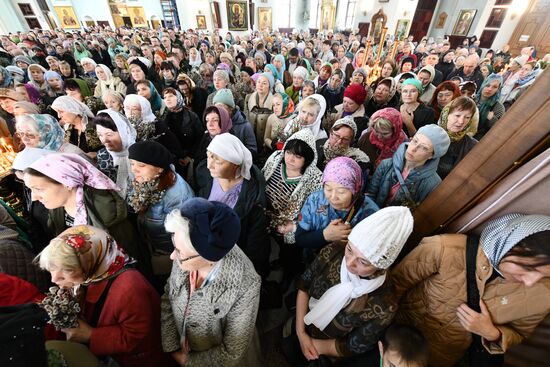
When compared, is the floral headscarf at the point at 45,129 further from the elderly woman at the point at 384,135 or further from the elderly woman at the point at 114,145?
the elderly woman at the point at 384,135

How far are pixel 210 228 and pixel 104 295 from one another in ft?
2.88

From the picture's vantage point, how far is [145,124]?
3574 millimetres

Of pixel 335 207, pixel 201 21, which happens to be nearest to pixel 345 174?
pixel 335 207

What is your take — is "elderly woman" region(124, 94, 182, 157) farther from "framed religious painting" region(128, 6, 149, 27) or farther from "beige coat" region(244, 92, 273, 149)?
"framed religious painting" region(128, 6, 149, 27)

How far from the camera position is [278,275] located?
10.7ft

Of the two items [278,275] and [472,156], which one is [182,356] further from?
[472,156]

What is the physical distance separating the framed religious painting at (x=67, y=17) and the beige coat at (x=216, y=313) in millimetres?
35286

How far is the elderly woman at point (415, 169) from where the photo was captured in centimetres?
234

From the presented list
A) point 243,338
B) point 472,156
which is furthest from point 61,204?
point 472,156

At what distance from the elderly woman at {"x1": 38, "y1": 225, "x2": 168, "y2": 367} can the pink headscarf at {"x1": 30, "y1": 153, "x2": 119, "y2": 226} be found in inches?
27.3

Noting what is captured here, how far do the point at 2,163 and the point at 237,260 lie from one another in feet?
10.9

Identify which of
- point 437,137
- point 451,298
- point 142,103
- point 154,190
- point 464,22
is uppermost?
point 464,22

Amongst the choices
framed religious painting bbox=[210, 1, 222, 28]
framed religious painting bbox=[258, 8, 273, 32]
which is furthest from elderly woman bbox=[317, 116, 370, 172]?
framed religious painting bbox=[258, 8, 273, 32]

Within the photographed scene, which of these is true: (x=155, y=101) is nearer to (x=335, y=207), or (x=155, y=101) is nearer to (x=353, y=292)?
(x=335, y=207)
